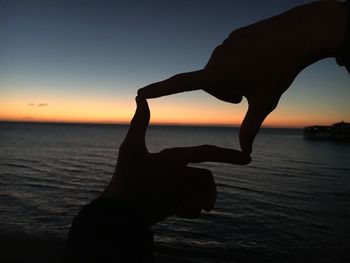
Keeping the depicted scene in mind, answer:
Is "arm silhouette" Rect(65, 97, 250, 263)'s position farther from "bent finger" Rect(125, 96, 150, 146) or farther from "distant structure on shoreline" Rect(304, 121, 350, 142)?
"distant structure on shoreline" Rect(304, 121, 350, 142)

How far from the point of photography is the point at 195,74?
1.18 m

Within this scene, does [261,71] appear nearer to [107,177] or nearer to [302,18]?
[302,18]

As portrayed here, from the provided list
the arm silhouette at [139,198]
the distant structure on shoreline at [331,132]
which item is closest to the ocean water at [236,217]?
the arm silhouette at [139,198]

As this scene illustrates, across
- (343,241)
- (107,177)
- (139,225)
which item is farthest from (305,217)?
(139,225)

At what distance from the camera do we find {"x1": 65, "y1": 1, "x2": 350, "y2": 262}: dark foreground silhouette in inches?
42.8

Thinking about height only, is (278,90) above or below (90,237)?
above

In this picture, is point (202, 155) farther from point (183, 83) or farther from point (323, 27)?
point (323, 27)

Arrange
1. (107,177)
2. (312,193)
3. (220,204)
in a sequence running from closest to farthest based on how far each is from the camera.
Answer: (220,204) → (312,193) → (107,177)

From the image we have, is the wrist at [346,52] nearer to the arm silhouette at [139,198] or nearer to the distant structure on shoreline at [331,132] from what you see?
the arm silhouette at [139,198]

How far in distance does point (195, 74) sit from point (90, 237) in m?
0.62

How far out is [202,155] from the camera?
128cm

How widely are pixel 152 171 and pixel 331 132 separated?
93.3 metres

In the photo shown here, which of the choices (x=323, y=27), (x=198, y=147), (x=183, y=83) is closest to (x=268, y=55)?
(x=323, y=27)

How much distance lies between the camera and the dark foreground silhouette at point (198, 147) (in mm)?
1088
